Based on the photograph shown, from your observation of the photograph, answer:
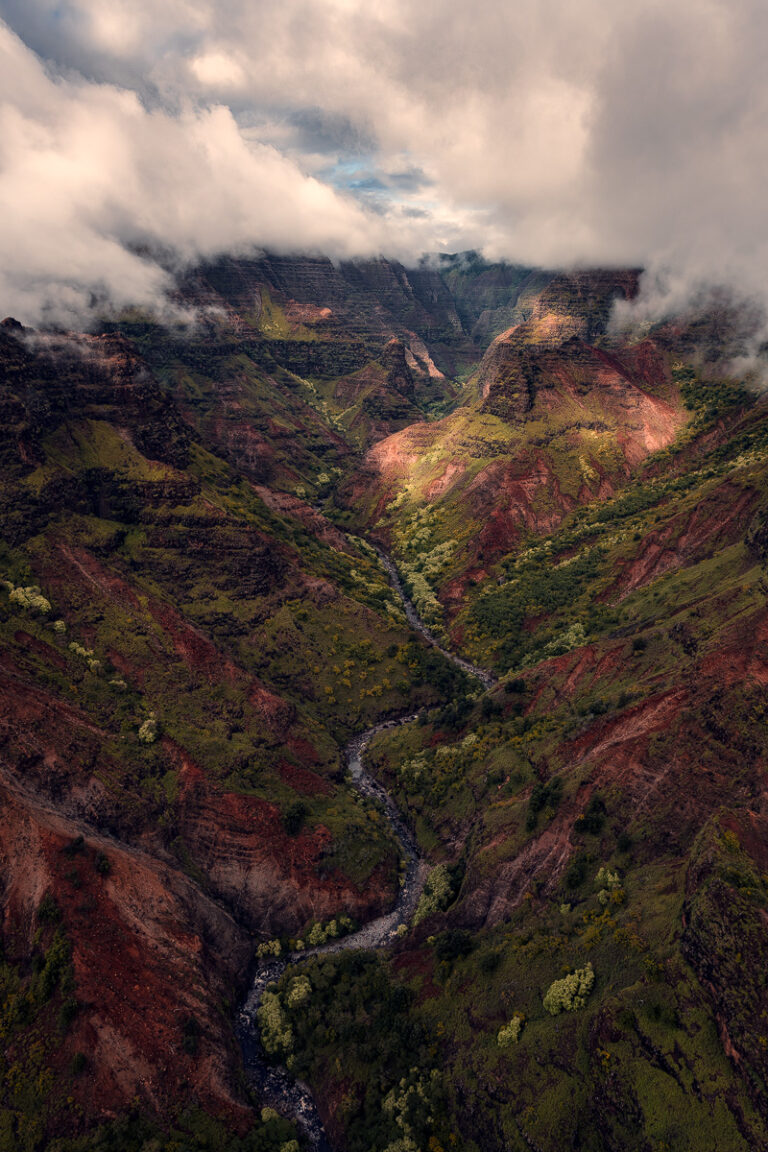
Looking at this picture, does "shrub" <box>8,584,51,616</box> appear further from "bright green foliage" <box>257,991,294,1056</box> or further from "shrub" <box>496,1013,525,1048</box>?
"shrub" <box>496,1013,525,1048</box>

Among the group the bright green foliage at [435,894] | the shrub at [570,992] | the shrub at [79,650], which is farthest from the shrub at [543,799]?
the shrub at [79,650]

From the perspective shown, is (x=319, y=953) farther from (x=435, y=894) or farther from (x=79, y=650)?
(x=79, y=650)

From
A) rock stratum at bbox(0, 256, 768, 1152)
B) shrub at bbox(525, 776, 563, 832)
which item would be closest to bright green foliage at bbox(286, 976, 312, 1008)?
rock stratum at bbox(0, 256, 768, 1152)

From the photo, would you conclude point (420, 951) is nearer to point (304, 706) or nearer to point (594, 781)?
point (594, 781)

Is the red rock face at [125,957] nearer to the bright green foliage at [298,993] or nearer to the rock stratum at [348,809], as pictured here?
the rock stratum at [348,809]

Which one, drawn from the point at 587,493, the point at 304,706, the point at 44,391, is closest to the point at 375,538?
the point at 587,493
